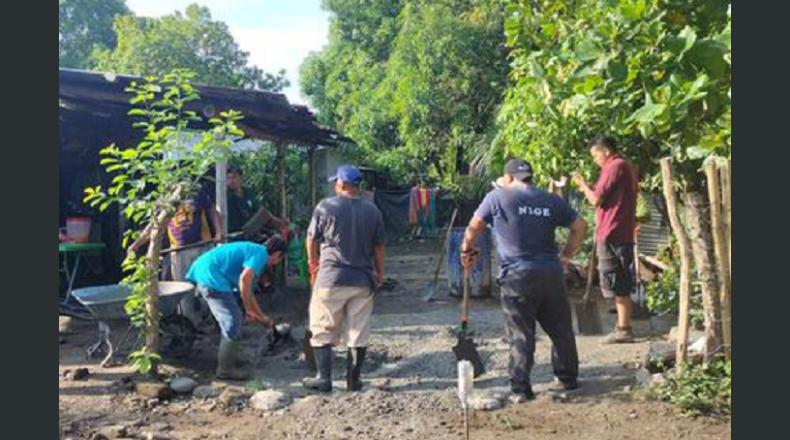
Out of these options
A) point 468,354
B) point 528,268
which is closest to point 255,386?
point 468,354

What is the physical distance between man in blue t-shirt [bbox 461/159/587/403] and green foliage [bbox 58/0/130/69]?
104 feet

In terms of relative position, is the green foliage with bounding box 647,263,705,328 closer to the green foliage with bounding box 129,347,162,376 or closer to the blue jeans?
the blue jeans

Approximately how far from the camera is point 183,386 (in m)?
6.24

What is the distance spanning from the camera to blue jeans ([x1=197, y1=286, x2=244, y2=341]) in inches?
258

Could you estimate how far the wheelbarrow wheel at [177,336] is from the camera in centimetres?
719

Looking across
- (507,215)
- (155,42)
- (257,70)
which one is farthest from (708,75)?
(257,70)

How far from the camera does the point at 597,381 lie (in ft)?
20.0

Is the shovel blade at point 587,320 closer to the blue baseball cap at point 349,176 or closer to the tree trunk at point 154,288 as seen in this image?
the blue baseball cap at point 349,176

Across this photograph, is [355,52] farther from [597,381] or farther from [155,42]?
[597,381]

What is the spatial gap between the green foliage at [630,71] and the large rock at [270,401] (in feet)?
10.6

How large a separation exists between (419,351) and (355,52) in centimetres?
1790

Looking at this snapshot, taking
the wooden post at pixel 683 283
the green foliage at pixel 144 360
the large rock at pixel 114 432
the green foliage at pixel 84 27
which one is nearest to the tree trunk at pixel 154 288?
the green foliage at pixel 144 360

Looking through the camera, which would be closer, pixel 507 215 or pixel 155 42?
pixel 507 215

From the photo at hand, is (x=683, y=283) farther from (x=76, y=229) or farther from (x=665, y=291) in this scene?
(x=76, y=229)
